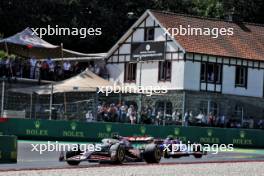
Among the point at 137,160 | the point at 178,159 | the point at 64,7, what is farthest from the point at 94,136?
the point at 64,7

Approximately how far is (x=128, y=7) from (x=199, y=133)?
30228 mm

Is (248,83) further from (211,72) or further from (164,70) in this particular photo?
(164,70)

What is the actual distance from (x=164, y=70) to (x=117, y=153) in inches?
1056

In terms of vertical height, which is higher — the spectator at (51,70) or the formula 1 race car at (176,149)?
the spectator at (51,70)

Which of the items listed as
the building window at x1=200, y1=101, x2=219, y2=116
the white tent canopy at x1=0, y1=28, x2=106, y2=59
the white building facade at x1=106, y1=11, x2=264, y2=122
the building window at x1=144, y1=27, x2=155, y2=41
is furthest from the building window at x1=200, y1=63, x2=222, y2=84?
the white tent canopy at x1=0, y1=28, x2=106, y2=59

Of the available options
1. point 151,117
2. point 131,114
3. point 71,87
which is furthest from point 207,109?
point 71,87

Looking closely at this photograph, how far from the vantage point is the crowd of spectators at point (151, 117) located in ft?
112

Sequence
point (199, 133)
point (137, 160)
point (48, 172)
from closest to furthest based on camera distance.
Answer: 1. point (48, 172)
2. point (137, 160)
3. point (199, 133)

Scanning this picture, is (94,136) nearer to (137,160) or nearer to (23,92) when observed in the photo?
(23,92)

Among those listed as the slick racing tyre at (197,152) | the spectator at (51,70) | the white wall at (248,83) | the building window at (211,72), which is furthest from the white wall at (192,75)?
the slick racing tyre at (197,152)

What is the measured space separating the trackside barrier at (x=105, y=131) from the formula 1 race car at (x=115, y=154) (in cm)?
925

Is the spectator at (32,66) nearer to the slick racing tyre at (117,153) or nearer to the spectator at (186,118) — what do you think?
the spectator at (186,118)

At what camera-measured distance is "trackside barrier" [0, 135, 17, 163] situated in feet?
64.4

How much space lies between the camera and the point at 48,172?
59.6 ft
